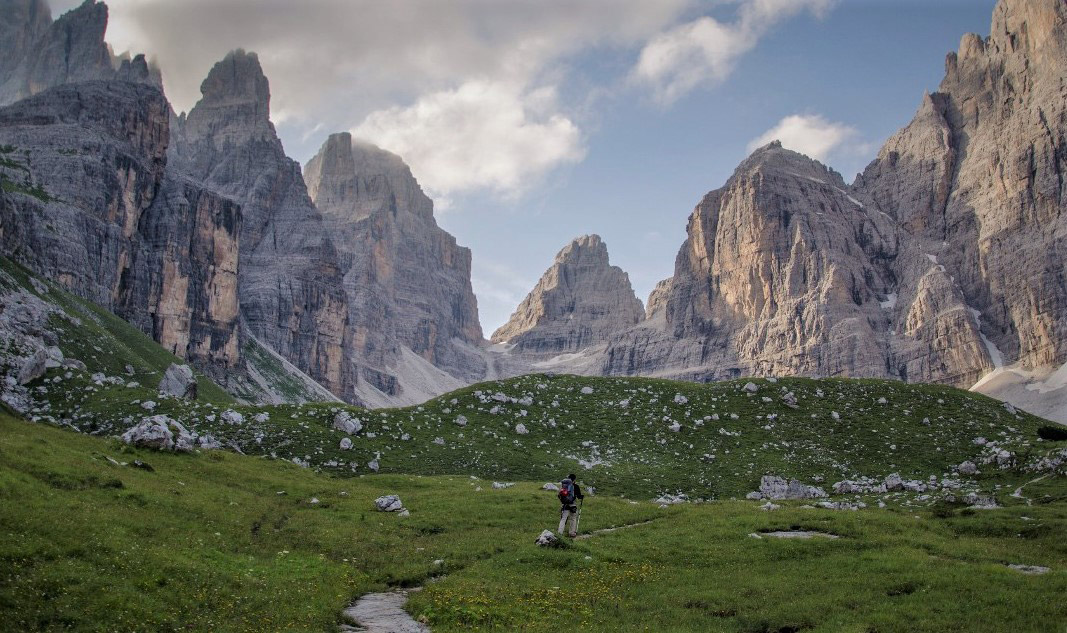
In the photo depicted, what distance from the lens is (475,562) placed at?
2389cm

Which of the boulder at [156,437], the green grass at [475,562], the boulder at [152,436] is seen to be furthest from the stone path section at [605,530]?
the boulder at [152,436]

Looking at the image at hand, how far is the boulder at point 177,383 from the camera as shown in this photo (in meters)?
92.0

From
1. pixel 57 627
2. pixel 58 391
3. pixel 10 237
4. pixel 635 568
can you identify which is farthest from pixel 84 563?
pixel 10 237

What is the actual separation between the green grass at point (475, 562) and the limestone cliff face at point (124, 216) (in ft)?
373

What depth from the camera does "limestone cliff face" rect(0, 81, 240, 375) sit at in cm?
13588

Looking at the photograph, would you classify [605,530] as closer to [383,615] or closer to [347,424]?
[383,615]

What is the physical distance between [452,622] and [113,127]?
7354 inches

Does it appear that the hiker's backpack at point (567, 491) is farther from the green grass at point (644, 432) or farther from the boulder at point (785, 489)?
the boulder at point (785, 489)

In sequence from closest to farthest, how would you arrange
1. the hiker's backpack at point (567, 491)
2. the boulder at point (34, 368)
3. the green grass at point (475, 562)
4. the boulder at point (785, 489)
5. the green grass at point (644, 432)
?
the green grass at point (475, 562)
the hiker's backpack at point (567, 491)
the boulder at point (785, 489)
the green grass at point (644, 432)
the boulder at point (34, 368)

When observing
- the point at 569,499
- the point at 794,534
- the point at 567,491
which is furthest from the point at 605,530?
the point at 794,534

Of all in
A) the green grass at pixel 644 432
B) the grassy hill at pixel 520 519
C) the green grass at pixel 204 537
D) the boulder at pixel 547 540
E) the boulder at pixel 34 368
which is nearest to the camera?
the green grass at pixel 204 537

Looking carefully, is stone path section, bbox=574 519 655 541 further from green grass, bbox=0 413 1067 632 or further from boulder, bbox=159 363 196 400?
boulder, bbox=159 363 196 400

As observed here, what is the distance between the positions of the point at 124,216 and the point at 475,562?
536ft

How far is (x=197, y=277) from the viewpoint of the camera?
183 meters
